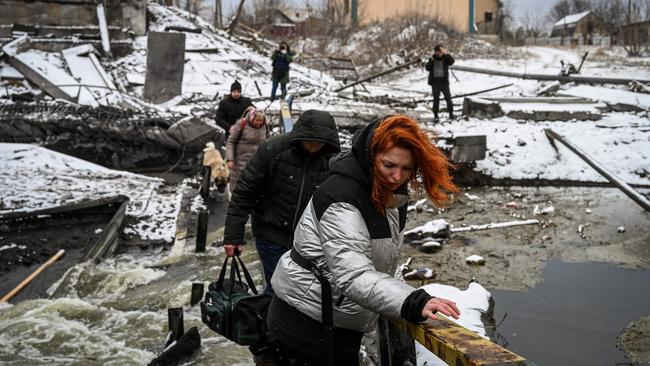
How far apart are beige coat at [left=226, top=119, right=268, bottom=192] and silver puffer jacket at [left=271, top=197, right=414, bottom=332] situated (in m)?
5.45

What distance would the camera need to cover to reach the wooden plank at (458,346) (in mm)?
1866

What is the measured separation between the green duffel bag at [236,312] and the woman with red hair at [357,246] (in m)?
A: 0.63

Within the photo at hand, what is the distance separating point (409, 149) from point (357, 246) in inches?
15.9

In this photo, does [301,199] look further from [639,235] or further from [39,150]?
[39,150]

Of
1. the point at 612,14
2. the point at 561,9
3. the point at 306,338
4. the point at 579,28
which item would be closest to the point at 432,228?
the point at 306,338

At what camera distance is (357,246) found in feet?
7.48

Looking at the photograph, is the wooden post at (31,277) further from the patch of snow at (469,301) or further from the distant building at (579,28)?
the distant building at (579,28)

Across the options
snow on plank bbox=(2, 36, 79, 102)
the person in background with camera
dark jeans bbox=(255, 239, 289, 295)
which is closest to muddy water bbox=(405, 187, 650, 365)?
dark jeans bbox=(255, 239, 289, 295)

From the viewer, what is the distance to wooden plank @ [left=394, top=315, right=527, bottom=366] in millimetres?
1866

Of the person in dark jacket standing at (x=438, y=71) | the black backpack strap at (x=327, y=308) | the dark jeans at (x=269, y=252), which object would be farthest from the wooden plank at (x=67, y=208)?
the black backpack strap at (x=327, y=308)

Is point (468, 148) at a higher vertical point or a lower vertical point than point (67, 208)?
higher

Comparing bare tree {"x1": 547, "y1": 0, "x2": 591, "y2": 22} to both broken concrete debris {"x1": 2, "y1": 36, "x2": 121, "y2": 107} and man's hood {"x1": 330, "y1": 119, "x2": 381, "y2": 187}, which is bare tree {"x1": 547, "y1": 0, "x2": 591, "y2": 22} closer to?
broken concrete debris {"x1": 2, "y1": 36, "x2": 121, "y2": 107}

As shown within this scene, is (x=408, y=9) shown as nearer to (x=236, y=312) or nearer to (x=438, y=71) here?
(x=438, y=71)

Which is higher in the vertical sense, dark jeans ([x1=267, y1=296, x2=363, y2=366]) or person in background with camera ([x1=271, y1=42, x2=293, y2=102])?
person in background with camera ([x1=271, y1=42, x2=293, y2=102])
